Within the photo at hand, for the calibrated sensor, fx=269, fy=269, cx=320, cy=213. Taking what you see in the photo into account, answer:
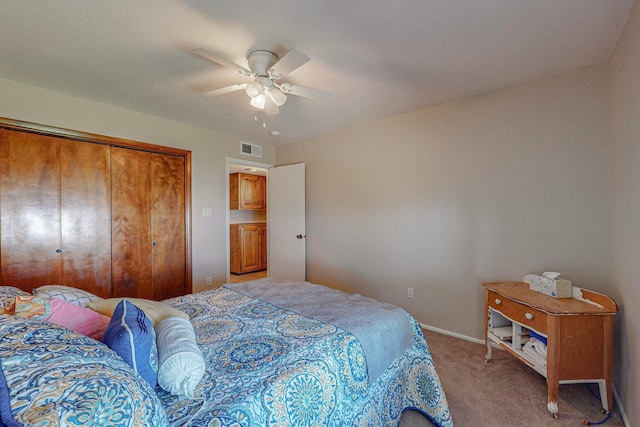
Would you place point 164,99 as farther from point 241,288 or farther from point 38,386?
point 38,386

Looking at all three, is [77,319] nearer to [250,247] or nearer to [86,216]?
[86,216]

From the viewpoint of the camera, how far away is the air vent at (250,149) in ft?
13.3

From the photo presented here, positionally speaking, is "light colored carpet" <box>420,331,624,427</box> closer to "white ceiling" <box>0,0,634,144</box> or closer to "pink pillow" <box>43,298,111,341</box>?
"pink pillow" <box>43,298,111,341</box>

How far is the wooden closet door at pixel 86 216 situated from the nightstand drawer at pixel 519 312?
146 inches

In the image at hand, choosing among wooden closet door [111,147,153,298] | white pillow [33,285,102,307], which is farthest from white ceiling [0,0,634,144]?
white pillow [33,285,102,307]

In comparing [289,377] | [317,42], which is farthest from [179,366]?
[317,42]

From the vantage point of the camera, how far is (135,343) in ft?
2.92

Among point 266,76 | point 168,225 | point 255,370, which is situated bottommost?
point 255,370

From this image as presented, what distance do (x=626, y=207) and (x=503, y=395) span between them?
145 centimetres

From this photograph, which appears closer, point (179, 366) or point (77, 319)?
point (179, 366)

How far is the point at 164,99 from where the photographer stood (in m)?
2.71

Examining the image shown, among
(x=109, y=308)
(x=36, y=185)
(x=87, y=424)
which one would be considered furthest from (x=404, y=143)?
(x=36, y=185)

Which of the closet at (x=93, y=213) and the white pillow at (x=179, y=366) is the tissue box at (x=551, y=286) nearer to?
the white pillow at (x=179, y=366)

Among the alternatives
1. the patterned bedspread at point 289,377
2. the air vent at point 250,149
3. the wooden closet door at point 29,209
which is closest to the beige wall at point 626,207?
the patterned bedspread at point 289,377
